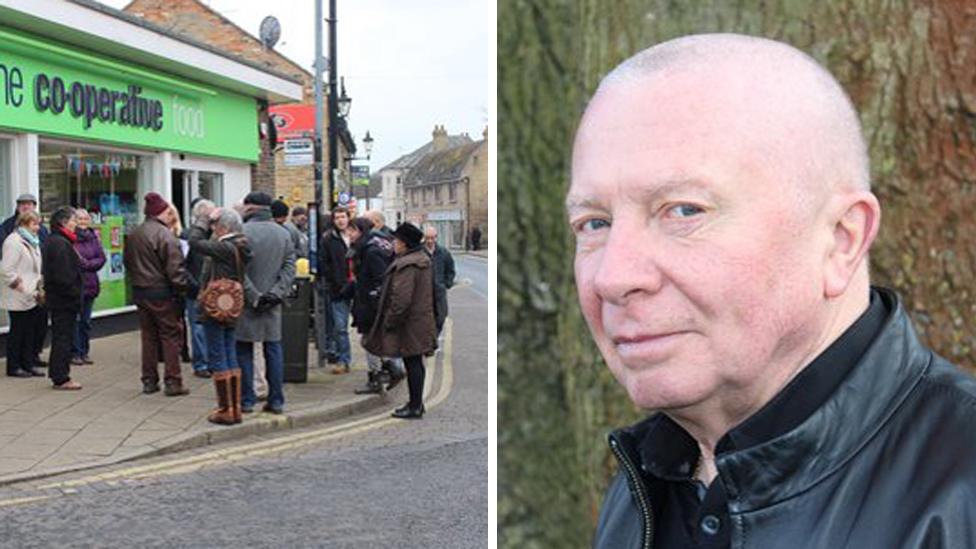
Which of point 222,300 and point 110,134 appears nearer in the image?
point 222,300

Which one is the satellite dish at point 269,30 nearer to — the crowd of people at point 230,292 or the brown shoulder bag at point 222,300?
the crowd of people at point 230,292

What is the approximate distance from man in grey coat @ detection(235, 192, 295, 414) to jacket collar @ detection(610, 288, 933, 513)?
20.5 ft

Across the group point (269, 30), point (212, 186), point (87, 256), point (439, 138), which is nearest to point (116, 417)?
point (87, 256)

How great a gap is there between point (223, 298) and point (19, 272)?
248 centimetres

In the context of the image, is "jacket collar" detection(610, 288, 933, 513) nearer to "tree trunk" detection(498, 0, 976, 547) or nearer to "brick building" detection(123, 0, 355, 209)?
"tree trunk" detection(498, 0, 976, 547)

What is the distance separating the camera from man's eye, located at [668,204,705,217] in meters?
1.04

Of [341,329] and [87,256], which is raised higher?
[87,256]

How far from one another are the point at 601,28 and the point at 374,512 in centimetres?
448

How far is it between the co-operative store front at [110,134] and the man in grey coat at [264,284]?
179 inches

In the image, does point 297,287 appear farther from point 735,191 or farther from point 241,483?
point 735,191

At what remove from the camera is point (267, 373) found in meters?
7.69

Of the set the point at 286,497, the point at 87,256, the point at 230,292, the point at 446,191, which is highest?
the point at 446,191

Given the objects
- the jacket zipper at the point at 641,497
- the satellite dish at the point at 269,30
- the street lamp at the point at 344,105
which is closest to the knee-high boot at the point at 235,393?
the jacket zipper at the point at 641,497

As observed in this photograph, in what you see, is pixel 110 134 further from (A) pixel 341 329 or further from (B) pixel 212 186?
(A) pixel 341 329
